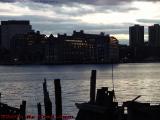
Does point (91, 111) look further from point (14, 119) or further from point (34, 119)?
point (34, 119)

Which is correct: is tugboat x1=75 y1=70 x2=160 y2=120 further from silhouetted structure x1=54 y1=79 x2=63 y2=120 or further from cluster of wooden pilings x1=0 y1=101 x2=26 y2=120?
cluster of wooden pilings x1=0 y1=101 x2=26 y2=120

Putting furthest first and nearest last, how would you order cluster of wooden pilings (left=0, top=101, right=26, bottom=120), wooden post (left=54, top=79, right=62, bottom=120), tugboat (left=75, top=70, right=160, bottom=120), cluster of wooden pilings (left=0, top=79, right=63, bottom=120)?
cluster of wooden pilings (left=0, top=101, right=26, bottom=120) < cluster of wooden pilings (left=0, top=79, right=63, bottom=120) < wooden post (left=54, top=79, right=62, bottom=120) < tugboat (left=75, top=70, right=160, bottom=120)

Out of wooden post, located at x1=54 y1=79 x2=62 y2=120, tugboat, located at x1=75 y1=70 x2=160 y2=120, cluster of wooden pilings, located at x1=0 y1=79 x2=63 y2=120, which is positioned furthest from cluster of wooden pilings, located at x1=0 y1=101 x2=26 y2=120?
tugboat, located at x1=75 y1=70 x2=160 y2=120

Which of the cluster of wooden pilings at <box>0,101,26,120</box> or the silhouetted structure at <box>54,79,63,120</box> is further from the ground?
the silhouetted structure at <box>54,79,63,120</box>

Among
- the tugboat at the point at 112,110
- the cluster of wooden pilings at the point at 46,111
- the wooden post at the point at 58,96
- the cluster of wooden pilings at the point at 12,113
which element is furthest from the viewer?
the cluster of wooden pilings at the point at 12,113

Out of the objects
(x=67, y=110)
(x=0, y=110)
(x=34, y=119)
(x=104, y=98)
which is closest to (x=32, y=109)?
(x=67, y=110)

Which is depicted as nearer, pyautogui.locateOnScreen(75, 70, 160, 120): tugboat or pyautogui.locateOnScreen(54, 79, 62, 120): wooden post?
pyautogui.locateOnScreen(75, 70, 160, 120): tugboat

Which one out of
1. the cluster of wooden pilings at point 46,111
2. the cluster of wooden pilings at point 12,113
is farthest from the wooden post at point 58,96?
the cluster of wooden pilings at point 12,113

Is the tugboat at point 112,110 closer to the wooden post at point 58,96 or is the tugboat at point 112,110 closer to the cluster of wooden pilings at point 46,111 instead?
the wooden post at point 58,96

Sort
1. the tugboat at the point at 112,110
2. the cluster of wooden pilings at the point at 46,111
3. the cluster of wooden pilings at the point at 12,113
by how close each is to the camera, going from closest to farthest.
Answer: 1. the tugboat at the point at 112,110
2. the cluster of wooden pilings at the point at 46,111
3. the cluster of wooden pilings at the point at 12,113

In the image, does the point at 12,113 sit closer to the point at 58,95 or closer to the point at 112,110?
the point at 58,95

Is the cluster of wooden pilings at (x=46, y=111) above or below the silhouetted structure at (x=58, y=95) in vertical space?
below

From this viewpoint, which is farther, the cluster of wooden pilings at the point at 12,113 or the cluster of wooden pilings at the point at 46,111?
the cluster of wooden pilings at the point at 12,113

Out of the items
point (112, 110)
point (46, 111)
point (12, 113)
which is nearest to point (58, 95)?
point (46, 111)
